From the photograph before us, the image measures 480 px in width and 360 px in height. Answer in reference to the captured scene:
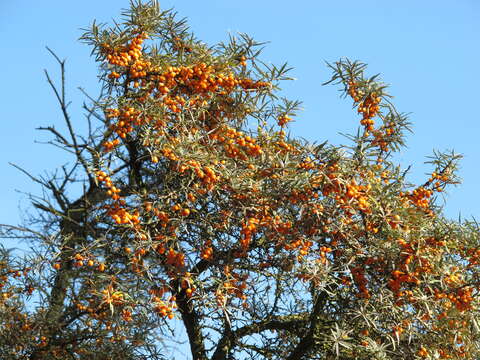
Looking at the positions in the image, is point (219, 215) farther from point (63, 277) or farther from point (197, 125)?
point (63, 277)

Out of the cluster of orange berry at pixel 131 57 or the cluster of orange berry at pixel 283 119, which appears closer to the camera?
the cluster of orange berry at pixel 131 57

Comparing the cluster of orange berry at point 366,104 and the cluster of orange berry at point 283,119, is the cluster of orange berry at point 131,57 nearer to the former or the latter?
the cluster of orange berry at point 283,119

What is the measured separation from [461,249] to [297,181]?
4.83 ft

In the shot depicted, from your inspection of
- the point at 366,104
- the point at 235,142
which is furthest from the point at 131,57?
the point at 366,104

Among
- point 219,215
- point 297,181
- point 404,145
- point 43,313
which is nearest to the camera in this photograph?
point 297,181

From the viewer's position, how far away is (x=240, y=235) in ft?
13.7

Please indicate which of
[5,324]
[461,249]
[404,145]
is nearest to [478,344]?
[461,249]

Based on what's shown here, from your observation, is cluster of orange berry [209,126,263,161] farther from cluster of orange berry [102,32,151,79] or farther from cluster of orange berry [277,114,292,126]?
cluster of orange berry [102,32,151,79]

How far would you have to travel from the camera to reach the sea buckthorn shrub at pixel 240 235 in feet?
12.6

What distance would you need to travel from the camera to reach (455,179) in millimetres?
4586

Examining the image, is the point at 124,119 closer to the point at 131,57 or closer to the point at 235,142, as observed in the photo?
the point at 131,57

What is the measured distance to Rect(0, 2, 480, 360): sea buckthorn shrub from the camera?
3836 mm

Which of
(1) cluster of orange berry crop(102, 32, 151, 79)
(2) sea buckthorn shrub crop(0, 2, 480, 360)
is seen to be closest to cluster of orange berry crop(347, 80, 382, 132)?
(2) sea buckthorn shrub crop(0, 2, 480, 360)

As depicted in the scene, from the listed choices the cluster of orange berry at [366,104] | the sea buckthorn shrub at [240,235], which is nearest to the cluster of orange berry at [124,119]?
the sea buckthorn shrub at [240,235]
